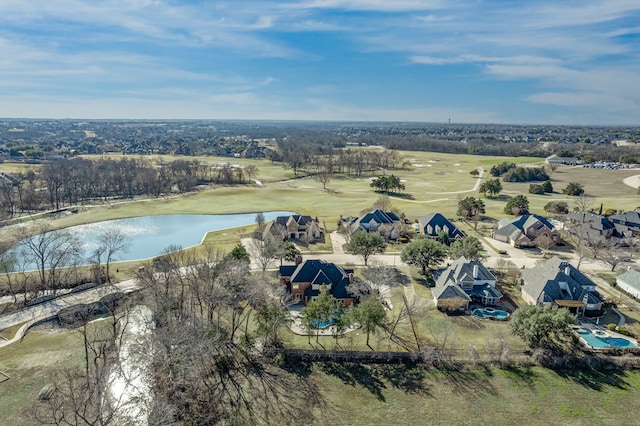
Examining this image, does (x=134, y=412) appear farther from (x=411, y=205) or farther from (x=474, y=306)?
(x=411, y=205)

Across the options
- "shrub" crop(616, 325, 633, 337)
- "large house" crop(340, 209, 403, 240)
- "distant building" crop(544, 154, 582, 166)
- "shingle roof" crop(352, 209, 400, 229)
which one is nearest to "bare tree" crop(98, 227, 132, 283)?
"large house" crop(340, 209, 403, 240)

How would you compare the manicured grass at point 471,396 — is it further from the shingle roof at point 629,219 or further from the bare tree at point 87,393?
the shingle roof at point 629,219

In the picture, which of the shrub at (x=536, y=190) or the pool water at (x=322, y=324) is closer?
the pool water at (x=322, y=324)

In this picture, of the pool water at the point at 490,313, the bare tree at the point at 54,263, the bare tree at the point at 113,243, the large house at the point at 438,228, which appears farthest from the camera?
the large house at the point at 438,228

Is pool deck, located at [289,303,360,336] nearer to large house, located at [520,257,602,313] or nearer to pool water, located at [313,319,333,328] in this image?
pool water, located at [313,319,333,328]

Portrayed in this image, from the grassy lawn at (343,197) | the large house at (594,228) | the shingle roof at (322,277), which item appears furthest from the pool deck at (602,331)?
the grassy lawn at (343,197)

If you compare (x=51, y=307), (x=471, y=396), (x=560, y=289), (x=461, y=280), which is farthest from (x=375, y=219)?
(x=51, y=307)

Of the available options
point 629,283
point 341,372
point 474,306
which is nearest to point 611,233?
point 629,283

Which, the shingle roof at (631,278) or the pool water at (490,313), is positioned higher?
the shingle roof at (631,278)
